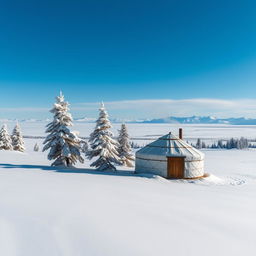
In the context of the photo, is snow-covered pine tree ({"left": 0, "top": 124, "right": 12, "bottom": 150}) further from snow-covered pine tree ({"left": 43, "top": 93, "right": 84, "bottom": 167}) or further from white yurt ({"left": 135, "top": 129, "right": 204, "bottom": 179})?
white yurt ({"left": 135, "top": 129, "right": 204, "bottom": 179})

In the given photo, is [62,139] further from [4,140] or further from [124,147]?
[4,140]

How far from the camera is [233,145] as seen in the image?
73.7 metres

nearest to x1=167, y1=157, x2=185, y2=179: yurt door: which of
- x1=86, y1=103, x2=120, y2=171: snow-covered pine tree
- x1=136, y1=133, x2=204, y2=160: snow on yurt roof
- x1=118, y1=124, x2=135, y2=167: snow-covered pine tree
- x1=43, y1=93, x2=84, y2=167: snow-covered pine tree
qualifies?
x1=136, y1=133, x2=204, y2=160: snow on yurt roof

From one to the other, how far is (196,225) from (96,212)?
232 centimetres

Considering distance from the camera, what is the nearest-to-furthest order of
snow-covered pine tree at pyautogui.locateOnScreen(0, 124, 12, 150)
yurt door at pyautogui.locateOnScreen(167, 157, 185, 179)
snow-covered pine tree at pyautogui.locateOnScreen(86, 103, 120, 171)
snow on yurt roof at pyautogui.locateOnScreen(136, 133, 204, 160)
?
Answer: yurt door at pyautogui.locateOnScreen(167, 157, 185, 179), snow on yurt roof at pyautogui.locateOnScreen(136, 133, 204, 160), snow-covered pine tree at pyautogui.locateOnScreen(86, 103, 120, 171), snow-covered pine tree at pyautogui.locateOnScreen(0, 124, 12, 150)

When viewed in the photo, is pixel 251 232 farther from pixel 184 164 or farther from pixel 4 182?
pixel 184 164

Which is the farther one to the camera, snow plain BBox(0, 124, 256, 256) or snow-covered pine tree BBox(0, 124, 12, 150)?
snow-covered pine tree BBox(0, 124, 12, 150)

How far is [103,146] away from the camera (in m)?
16.8

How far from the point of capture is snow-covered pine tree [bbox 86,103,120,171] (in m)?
16.6

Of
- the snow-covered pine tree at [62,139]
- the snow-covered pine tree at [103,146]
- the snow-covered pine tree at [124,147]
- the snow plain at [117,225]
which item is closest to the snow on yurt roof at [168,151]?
the snow-covered pine tree at [103,146]

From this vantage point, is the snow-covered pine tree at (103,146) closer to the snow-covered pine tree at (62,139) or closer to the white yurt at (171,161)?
the snow-covered pine tree at (62,139)

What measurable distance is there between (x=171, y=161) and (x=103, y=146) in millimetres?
4980

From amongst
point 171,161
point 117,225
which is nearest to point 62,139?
point 171,161

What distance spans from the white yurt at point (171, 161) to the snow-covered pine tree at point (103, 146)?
2189 millimetres
